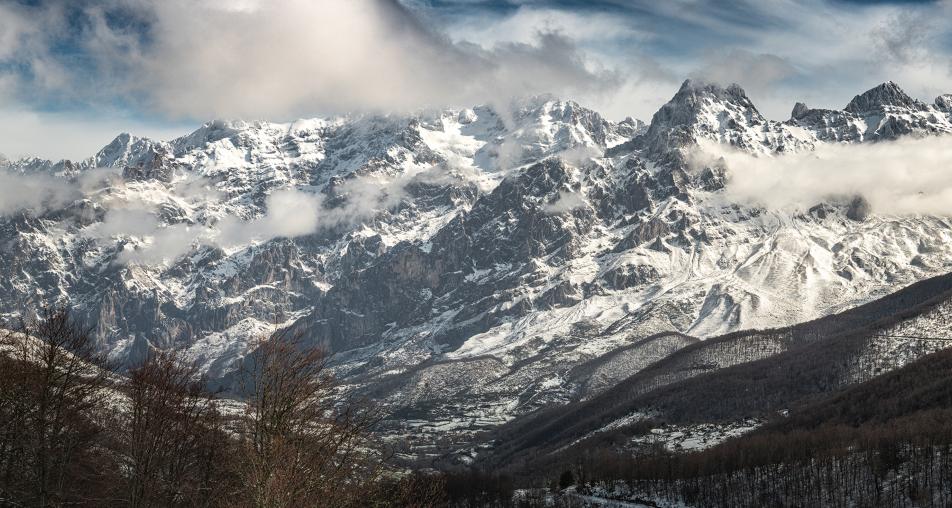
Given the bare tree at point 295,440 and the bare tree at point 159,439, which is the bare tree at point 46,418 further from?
the bare tree at point 295,440

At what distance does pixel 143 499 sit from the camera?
49469mm

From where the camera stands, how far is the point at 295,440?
43812 mm

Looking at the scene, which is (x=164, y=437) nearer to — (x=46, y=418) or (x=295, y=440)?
(x=46, y=418)

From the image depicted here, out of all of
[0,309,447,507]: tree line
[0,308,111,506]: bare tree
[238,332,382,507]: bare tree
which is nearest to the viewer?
[238,332,382,507]: bare tree

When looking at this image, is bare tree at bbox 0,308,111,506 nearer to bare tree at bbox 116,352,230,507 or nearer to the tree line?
Result: the tree line

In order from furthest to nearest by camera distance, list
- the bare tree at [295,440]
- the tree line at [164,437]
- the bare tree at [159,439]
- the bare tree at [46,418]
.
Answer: the bare tree at [159,439] < the bare tree at [46,418] < the tree line at [164,437] < the bare tree at [295,440]

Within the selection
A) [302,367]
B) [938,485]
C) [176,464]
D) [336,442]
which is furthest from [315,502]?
[938,485]

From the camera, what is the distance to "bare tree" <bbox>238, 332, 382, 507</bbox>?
42.0 meters

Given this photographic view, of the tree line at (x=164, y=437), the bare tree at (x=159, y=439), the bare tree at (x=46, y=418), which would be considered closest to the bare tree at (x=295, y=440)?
the tree line at (x=164, y=437)

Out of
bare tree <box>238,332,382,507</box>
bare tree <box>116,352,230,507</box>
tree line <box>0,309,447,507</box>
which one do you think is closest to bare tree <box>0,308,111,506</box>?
tree line <box>0,309,447,507</box>

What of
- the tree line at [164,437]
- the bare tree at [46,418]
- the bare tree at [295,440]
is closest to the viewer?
the bare tree at [295,440]

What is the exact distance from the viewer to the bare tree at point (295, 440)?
42.0 metres

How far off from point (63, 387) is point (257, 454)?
12.3 meters

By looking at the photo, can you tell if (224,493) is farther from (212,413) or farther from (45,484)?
(212,413)
